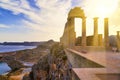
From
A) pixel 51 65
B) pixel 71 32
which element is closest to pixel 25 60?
pixel 51 65

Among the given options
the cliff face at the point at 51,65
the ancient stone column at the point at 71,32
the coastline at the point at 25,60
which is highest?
the ancient stone column at the point at 71,32

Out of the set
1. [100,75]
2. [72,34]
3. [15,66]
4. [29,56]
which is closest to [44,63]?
[72,34]

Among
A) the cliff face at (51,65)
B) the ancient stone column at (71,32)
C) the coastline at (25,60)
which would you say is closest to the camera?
the cliff face at (51,65)

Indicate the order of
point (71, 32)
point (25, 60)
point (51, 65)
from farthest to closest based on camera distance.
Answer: point (25, 60)
point (51, 65)
point (71, 32)

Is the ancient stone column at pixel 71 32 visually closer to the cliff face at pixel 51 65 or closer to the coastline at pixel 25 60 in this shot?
the cliff face at pixel 51 65

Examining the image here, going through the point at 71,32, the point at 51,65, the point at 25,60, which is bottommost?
the point at 25,60

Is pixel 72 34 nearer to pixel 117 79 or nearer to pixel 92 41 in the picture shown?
pixel 92 41

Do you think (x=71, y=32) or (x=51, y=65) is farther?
(x=51, y=65)

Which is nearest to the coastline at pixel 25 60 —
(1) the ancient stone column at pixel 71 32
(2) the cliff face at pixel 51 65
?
(2) the cliff face at pixel 51 65

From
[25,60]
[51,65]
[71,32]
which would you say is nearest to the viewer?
[71,32]

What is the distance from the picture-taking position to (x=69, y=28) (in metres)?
19.1

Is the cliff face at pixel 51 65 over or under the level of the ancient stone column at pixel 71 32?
under

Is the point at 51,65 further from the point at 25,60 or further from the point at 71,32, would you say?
the point at 25,60

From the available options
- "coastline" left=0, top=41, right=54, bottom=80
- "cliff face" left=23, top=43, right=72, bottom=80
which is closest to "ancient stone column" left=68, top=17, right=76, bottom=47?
"cliff face" left=23, top=43, right=72, bottom=80
